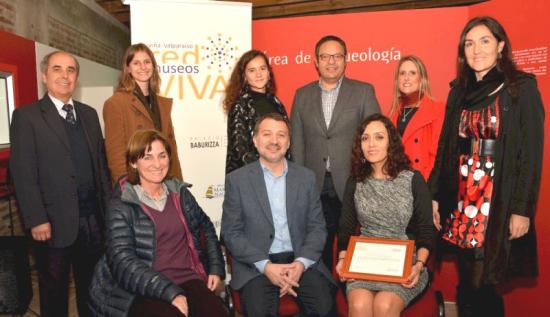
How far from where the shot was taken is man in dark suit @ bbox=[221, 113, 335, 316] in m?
2.44

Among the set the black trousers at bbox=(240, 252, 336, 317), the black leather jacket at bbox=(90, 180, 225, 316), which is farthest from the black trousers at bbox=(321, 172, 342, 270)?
the black leather jacket at bbox=(90, 180, 225, 316)

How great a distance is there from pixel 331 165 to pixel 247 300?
3.74 feet

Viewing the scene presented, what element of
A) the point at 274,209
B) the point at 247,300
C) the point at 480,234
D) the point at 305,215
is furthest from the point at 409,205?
the point at 247,300

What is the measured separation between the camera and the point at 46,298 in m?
2.70

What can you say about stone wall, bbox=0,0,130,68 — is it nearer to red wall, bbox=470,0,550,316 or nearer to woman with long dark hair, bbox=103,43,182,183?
woman with long dark hair, bbox=103,43,182,183

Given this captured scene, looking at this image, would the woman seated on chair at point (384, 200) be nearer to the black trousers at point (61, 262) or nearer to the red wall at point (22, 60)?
the black trousers at point (61, 262)

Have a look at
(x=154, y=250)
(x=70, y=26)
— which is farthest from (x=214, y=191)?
(x=70, y=26)

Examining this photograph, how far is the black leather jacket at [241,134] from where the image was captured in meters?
3.13

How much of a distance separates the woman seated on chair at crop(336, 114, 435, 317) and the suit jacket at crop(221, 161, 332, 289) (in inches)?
7.1

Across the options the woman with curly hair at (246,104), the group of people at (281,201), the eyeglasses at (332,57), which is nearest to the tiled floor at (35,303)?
the group of people at (281,201)

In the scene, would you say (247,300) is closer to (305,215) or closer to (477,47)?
(305,215)

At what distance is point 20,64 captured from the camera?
146 inches

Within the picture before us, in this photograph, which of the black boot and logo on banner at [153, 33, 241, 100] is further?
logo on banner at [153, 33, 241, 100]

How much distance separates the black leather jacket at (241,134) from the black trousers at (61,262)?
992 millimetres
